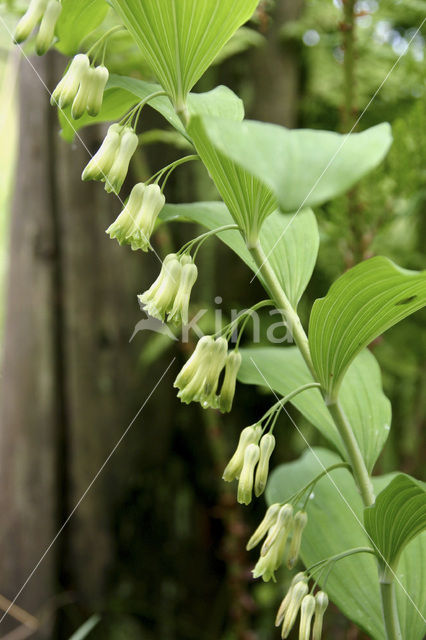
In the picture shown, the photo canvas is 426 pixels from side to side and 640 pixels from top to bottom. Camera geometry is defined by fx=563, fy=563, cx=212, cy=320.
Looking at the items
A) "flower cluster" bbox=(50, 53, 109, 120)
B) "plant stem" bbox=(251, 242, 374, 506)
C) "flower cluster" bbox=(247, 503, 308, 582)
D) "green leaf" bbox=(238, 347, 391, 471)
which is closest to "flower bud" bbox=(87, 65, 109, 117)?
"flower cluster" bbox=(50, 53, 109, 120)

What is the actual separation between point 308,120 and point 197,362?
1.34 m

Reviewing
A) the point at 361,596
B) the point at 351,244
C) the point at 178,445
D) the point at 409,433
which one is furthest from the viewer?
the point at 409,433

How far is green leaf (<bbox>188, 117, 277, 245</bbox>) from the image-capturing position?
1.84 ft

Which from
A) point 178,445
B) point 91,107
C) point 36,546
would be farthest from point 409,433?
point 91,107

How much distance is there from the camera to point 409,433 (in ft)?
5.95

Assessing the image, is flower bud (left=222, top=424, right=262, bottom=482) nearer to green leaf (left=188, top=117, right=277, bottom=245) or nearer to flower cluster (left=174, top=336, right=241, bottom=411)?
flower cluster (left=174, top=336, right=241, bottom=411)

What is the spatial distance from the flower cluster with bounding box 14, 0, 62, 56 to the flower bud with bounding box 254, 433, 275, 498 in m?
0.49

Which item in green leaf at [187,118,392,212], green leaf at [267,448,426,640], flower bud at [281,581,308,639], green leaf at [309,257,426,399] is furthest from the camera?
green leaf at [267,448,426,640]

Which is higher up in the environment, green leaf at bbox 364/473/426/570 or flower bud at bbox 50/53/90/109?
flower bud at bbox 50/53/90/109

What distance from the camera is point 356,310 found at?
0.58m

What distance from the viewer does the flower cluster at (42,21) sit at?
58 centimetres

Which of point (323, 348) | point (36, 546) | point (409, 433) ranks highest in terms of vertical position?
point (323, 348)

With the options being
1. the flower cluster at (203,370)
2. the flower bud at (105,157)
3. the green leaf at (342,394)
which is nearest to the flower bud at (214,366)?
the flower cluster at (203,370)

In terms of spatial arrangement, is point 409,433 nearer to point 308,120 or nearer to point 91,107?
point 308,120
